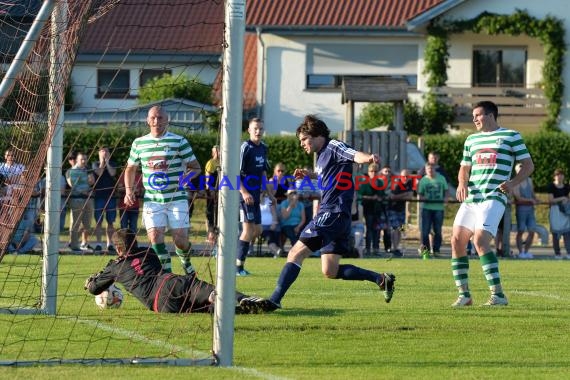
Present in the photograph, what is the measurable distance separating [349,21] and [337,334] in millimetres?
31534

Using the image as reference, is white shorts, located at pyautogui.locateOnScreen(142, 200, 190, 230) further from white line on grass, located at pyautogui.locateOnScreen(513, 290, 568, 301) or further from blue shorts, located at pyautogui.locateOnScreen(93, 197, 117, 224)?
blue shorts, located at pyautogui.locateOnScreen(93, 197, 117, 224)

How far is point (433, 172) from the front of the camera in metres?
23.0

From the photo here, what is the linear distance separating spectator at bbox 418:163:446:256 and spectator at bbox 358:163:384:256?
0.86m

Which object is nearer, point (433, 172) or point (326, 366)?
point (326, 366)

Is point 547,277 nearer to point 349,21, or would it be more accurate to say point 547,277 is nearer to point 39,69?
point 39,69

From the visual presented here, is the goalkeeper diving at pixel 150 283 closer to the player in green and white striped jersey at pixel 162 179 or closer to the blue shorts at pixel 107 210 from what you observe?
the player in green and white striped jersey at pixel 162 179

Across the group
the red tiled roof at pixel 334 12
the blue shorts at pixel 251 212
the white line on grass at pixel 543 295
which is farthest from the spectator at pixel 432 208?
the red tiled roof at pixel 334 12

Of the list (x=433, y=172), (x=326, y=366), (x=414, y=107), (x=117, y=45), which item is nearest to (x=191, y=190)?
(x=433, y=172)

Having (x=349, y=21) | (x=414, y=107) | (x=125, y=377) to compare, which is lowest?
(x=125, y=377)

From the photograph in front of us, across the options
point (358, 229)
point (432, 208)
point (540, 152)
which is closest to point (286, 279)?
point (358, 229)

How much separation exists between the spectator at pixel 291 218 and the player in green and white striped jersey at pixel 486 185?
9.91 meters

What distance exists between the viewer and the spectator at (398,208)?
74.9ft

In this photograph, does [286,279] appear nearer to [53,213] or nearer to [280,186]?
[53,213]

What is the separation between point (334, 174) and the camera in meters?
11.2
